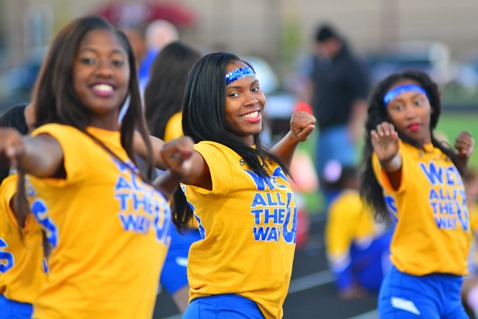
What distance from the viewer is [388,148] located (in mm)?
4773

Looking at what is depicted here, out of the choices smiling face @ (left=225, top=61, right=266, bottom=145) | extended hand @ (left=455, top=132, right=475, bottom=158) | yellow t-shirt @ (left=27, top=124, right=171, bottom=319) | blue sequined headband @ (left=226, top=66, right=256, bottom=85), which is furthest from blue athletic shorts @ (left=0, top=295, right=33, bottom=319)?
extended hand @ (left=455, top=132, right=475, bottom=158)

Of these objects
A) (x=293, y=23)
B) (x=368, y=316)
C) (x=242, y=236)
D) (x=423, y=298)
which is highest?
(x=242, y=236)

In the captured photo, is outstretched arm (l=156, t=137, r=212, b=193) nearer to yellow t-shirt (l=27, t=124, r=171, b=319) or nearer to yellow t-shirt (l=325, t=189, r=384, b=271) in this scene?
yellow t-shirt (l=27, t=124, r=171, b=319)

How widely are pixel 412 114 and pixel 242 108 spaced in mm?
1280

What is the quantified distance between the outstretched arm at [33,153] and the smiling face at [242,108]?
1.29 metres

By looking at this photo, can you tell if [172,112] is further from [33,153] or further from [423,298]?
[33,153]

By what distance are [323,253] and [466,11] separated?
38.2m

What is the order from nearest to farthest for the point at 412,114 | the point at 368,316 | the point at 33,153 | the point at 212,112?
1. the point at 33,153
2. the point at 212,112
3. the point at 412,114
4. the point at 368,316

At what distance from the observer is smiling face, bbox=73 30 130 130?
333 centimetres

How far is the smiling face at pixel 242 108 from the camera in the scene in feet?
14.3

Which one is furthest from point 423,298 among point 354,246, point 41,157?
point 354,246

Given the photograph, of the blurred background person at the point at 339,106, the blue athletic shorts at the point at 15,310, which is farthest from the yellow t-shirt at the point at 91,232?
the blurred background person at the point at 339,106

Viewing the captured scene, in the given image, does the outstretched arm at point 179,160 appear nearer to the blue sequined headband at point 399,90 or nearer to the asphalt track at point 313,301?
the blue sequined headband at point 399,90

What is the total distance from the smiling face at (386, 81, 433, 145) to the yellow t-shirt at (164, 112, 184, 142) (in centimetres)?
123
